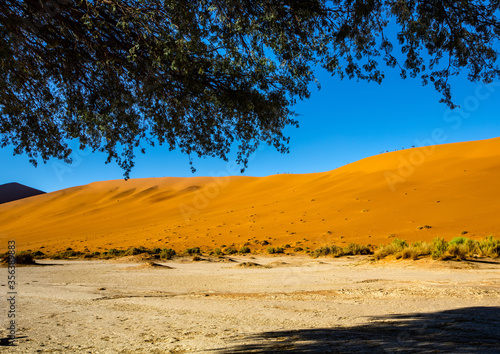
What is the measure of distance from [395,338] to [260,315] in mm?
2252

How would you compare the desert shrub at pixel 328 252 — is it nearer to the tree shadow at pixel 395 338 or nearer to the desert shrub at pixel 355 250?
the desert shrub at pixel 355 250

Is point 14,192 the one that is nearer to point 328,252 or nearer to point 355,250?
point 328,252

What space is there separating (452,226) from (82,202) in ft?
209

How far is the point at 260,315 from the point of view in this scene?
6.23m

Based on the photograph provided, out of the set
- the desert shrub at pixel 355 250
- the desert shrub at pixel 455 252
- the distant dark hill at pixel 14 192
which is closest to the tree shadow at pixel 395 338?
the desert shrub at pixel 455 252

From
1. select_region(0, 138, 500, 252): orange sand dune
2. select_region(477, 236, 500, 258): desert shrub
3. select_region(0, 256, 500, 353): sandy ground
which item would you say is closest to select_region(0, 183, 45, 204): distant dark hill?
select_region(0, 138, 500, 252): orange sand dune

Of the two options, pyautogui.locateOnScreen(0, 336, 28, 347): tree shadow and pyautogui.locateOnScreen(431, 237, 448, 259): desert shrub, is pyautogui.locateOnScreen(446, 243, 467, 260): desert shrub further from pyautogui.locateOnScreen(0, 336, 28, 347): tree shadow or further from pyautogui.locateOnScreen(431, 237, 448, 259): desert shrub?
pyautogui.locateOnScreen(0, 336, 28, 347): tree shadow

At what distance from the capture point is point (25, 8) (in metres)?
5.84

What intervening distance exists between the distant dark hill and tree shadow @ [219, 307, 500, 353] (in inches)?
3877

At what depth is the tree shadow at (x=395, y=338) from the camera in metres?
4.13

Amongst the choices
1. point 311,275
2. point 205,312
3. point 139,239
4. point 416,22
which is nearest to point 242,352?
point 205,312

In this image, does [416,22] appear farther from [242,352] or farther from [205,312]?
[205,312]

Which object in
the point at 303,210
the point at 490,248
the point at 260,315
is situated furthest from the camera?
the point at 303,210

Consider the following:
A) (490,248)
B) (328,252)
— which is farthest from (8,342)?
(490,248)
